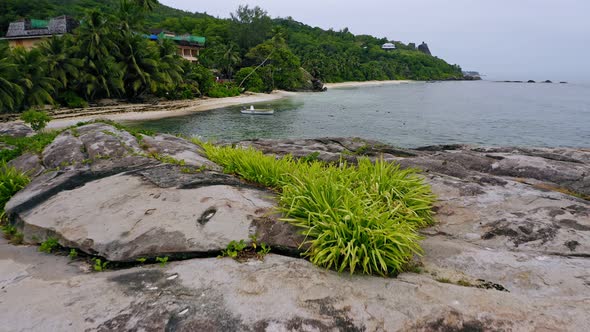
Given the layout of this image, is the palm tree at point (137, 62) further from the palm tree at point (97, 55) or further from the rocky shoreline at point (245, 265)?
the rocky shoreline at point (245, 265)

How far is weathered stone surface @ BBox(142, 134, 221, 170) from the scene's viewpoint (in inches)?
326

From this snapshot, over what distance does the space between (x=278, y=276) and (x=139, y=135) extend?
7.69 m

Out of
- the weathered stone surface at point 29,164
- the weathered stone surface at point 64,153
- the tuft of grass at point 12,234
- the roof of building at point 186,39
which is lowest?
the tuft of grass at point 12,234

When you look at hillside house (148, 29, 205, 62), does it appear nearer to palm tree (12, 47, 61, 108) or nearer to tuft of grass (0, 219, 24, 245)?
palm tree (12, 47, 61, 108)

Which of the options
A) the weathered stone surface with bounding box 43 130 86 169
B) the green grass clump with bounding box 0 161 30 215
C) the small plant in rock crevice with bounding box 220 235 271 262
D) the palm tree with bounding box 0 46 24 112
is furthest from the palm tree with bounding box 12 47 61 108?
the small plant in rock crevice with bounding box 220 235 271 262

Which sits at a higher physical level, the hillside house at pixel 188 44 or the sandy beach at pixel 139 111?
the hillside house at pixel 188 44

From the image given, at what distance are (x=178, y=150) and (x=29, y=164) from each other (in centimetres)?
375

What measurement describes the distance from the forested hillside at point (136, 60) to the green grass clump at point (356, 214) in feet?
133

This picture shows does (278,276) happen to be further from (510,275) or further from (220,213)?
(510,275)

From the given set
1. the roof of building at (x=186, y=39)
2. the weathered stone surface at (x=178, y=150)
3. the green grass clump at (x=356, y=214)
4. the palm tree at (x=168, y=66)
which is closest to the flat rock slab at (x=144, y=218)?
the green grass clump at (x=356, y=214)

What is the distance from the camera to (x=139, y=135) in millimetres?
10164

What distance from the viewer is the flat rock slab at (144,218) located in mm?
4797

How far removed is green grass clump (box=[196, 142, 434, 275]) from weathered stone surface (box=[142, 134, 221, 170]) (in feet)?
5.61

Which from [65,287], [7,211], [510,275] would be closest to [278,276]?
[65,287]
